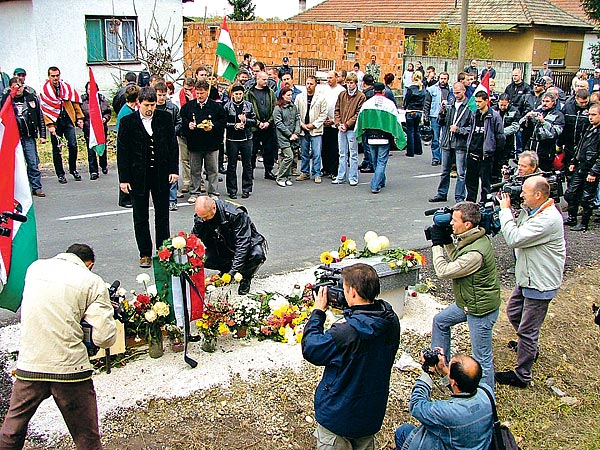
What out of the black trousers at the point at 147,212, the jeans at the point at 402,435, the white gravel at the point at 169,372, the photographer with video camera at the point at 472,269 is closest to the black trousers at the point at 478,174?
the white gravel at the point at 169,372

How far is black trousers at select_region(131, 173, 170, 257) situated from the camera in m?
7.84

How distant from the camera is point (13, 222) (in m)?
5.53

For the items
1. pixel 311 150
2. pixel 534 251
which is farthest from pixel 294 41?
pixel 534 251

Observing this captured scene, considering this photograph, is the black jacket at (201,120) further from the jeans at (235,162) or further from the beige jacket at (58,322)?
the beige jacket at (58,322)

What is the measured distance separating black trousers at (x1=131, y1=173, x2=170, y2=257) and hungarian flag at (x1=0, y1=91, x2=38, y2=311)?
6.76 ft

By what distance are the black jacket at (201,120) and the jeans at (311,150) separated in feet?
7.83

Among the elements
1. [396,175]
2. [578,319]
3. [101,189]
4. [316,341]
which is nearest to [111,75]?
[101,189]

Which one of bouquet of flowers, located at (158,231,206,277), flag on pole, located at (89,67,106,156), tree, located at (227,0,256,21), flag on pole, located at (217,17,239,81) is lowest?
bouquet of flowers, located at (158,231,206,277)

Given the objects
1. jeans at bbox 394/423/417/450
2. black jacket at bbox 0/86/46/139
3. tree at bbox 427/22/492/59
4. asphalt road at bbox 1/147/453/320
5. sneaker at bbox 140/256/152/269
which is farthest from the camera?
tree at bbox 427/22/492/59

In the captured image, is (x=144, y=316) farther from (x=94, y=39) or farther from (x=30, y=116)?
(x=94, y=39)

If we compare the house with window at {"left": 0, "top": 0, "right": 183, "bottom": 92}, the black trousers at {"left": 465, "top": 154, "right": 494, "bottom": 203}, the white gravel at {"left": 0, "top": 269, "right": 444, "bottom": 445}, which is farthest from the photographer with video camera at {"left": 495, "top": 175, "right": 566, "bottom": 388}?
the house with window at {"left": 0, "top": 0, "right": 183, "bottom": 92}

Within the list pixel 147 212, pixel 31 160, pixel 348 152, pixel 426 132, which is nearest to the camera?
pixel 147 212

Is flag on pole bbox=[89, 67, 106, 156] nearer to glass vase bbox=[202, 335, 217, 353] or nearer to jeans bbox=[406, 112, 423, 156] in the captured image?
jeans bbox=[406, 112, 423, 156]

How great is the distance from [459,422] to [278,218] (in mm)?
6764
